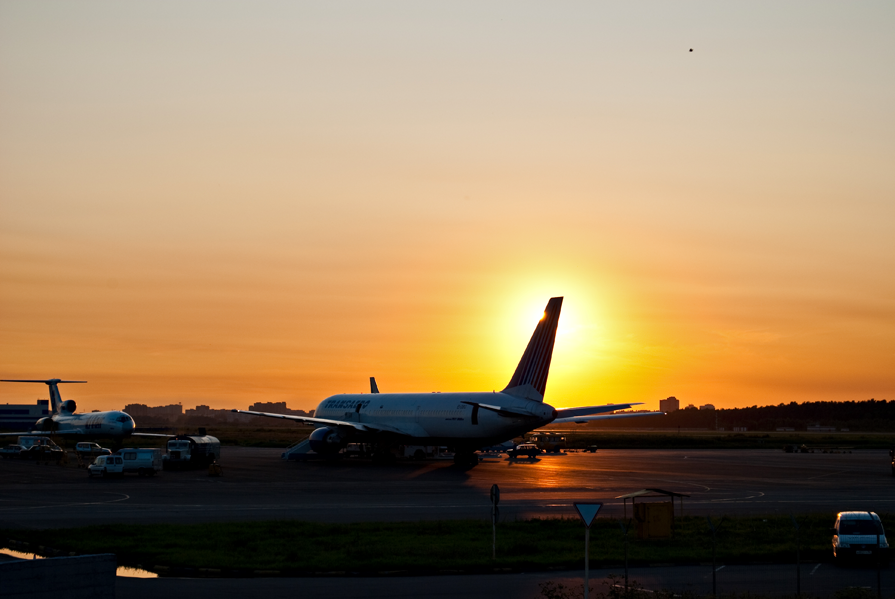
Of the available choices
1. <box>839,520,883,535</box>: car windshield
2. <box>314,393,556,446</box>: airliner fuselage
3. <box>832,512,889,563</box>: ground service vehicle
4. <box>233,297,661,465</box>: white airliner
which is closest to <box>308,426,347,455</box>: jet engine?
<box>233,297,661,465</box>: white airliner

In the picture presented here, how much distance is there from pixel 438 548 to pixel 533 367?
3700 centimetres

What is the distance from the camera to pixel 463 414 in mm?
64500

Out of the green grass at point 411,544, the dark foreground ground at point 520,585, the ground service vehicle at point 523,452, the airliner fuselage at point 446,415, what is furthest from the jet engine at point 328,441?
the dark foreground ground at point 520,585

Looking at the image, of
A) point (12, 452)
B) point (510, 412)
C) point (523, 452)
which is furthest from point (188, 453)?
point (523, 452)

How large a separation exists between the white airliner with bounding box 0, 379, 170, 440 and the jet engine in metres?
18.7

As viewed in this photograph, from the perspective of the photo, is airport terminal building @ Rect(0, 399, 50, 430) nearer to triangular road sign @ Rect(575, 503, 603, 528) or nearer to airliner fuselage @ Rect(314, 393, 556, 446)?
airliner fuselage @ Rect(314, 393, 556, 446)

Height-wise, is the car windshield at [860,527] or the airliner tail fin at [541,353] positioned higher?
the airliner tail fin at [541,353]

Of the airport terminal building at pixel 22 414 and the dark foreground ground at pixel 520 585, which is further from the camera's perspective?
the airport terminal building at pixel 22 414

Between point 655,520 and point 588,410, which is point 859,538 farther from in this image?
point 588,410

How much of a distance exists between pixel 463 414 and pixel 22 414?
3501 inches

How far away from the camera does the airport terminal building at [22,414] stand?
12756 centimetres

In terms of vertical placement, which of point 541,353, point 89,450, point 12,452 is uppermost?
point 541,353

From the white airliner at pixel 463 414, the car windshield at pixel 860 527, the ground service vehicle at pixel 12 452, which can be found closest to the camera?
the car windshield at pixel 860 527

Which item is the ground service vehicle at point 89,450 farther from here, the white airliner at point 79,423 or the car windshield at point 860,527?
the car windshield at point 860,527
